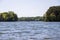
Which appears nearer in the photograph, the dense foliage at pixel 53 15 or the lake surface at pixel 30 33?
the lake surface at pixel 30 33

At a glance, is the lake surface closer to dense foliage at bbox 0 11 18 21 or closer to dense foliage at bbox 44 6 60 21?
dense foliage at bbox 44 6 60 21

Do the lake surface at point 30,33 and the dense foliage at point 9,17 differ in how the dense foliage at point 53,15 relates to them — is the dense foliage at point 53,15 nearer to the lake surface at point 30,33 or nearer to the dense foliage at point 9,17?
the dense foliage at point 9,17

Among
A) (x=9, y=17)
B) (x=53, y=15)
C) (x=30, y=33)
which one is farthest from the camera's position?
(x=9, y=17)

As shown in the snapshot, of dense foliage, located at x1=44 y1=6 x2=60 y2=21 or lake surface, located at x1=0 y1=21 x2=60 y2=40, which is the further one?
dense foliage, located at x1=44 y1=6 x2=60 y2=21

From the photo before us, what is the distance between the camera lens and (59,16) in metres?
142

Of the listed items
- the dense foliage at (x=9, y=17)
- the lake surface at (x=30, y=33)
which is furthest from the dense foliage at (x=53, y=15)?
the lake surface at (x=30, y=33)

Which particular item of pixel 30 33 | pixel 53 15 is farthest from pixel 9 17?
pixel 30 33

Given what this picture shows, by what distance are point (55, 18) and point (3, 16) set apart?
45488mm

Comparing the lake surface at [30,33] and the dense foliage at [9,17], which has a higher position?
the lake surface at [30,33]

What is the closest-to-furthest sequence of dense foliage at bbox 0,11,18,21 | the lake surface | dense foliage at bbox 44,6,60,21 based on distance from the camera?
the lake surface
dense foliage at bbox 44,6,60,21
dense foliage at bbox 0,11,18,21

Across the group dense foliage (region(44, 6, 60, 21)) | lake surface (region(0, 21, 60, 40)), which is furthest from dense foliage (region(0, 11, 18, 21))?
lake surface (region(0, 21, 60, 40))

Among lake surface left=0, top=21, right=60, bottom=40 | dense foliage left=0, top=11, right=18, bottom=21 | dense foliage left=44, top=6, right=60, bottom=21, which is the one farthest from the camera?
dense foliage left=0, top=11, right=18, bottom=21

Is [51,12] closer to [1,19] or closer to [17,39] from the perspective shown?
[1,19]

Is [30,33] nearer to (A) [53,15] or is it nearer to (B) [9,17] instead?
A: (A) [53,15]
